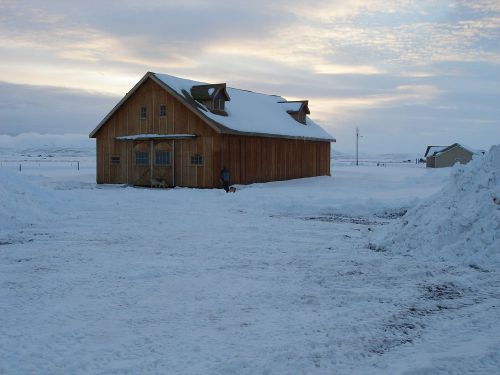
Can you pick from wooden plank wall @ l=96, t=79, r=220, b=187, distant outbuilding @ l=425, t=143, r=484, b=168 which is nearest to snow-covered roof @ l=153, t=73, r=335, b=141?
wooden plank wall @ l=96, t=79, r=220, b=187

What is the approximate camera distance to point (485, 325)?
6.16 m

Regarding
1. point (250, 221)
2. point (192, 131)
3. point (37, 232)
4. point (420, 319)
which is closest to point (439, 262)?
point (420, 319)

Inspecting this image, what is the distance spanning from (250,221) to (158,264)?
6136 millimetres

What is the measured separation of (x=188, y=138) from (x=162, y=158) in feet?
7.48

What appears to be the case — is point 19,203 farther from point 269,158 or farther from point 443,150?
point 443,150

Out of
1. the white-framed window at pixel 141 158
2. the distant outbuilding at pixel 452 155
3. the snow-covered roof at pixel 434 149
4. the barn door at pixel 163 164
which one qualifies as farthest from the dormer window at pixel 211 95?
the snow-covered roof at pixel 434 149

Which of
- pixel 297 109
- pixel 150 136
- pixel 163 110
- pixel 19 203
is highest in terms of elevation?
pixel 297 109

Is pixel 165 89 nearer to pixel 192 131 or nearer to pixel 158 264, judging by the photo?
pixel 192 131

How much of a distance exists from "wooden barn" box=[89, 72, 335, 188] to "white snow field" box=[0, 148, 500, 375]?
12.4 meters

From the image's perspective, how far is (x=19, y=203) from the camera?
15.6 m

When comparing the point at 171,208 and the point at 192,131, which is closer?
the point at 171,208

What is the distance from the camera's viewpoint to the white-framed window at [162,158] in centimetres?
2884

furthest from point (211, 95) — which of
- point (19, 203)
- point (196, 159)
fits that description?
point (19, 203)

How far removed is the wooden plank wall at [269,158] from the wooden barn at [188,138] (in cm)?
5
